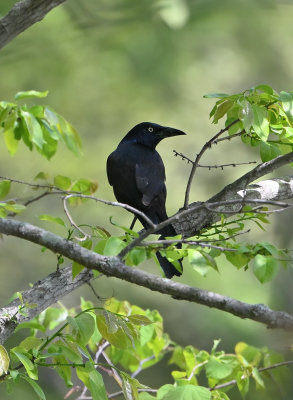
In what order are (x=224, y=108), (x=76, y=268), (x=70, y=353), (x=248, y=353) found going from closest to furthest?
(x=76, y=268), (x=70, y=353), (x=224, y=108), (x=248, y=353)

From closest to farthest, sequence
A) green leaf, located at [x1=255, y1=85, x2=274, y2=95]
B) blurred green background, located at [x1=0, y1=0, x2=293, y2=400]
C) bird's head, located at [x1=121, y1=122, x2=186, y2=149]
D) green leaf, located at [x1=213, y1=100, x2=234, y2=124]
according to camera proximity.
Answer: green leaf, located at [x1=255, y1=85, x2=274, y2=95] → green leaf, located at [x1=213, y1=100, x2=234, y2=124] → bird's head, located at [x1=121, y1=122, x2=186, y2=149] → blurred green background, located at [x1=0, y1=0, x2=293, y2=400]

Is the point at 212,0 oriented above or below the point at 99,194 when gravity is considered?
above

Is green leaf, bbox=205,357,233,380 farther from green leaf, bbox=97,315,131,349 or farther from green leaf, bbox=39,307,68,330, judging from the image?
green leaf, bbox=39,307,68,330

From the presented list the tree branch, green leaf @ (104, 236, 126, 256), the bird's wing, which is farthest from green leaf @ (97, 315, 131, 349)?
the bird's wing

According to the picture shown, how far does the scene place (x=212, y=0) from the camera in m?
9.89

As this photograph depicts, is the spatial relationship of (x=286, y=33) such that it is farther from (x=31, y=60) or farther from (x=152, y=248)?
(x=152, y=248)

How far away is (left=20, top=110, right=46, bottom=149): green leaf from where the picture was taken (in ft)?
8.30

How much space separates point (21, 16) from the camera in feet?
9.43

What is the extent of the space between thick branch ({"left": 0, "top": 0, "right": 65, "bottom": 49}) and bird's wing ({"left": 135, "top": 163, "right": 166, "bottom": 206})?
1.69 metres

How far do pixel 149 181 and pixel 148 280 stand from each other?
243cm

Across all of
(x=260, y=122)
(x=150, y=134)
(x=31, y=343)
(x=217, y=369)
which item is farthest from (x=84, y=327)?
(x=150, y=134)

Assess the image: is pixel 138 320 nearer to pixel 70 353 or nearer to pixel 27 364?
pixel 70 353

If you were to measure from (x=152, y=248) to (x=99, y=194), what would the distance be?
619 centimetres

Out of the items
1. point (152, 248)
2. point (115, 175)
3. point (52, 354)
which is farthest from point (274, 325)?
point (115, 175)
